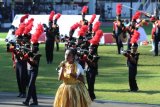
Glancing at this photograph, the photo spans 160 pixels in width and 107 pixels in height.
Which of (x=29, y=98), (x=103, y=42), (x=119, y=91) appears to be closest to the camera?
(x=29, y=98)

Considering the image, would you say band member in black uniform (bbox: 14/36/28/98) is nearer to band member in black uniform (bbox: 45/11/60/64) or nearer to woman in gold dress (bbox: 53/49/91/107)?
woman in gold dress (bbox: 53/49/91/107)

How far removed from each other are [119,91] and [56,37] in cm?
873

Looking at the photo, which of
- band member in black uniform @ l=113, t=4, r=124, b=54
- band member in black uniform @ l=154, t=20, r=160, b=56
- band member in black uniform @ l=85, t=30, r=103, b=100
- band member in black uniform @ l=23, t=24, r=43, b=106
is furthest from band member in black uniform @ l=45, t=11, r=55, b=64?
band member in black uniform @ l=23, t=24, r=43, b=106

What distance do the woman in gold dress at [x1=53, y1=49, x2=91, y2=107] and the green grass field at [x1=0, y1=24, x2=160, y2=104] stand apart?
4.31m

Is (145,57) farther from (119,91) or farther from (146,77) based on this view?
(119,91)

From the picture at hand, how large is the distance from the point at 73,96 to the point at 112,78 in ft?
27.9

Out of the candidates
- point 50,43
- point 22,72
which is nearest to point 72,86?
point 22,72

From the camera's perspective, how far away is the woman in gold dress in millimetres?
11875

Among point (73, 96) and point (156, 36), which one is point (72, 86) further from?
point (156, 36)

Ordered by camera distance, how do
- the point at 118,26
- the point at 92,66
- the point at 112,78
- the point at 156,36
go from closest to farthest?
the point at 92,66 → the point at 112,78 → the point at 118,26 → the point at 156,36

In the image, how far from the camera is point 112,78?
2030 cm

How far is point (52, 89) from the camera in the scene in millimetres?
17938

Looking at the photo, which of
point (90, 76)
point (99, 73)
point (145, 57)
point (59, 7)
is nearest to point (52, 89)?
point (90, 76)

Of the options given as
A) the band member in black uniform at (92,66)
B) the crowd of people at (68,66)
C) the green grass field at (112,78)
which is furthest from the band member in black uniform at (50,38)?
the band member in black uniform at (92,66)
